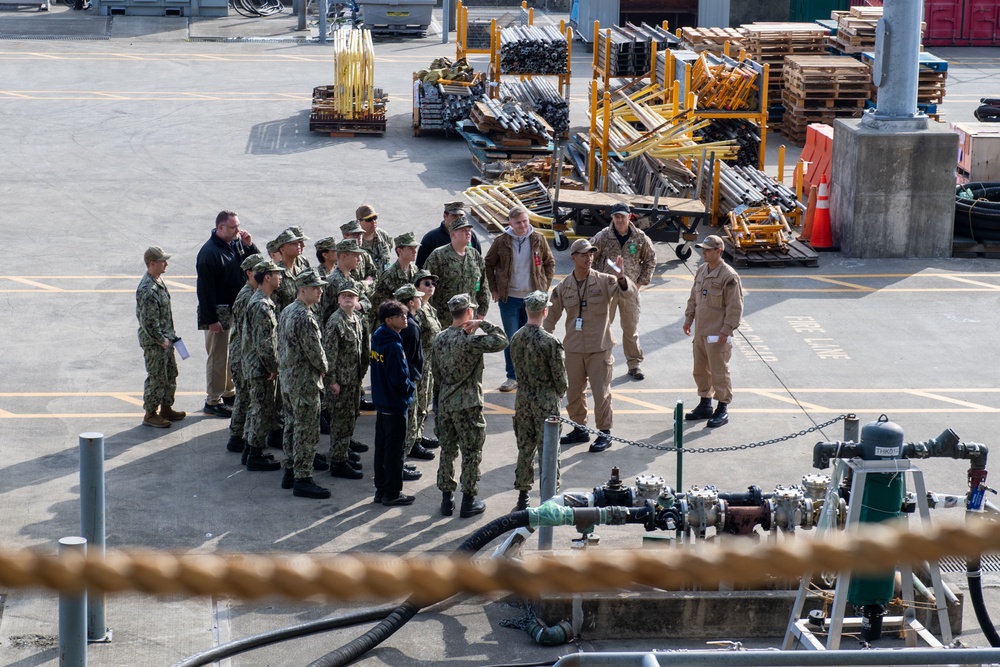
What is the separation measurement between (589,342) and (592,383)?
14.6 inches

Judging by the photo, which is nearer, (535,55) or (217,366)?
(217,366)

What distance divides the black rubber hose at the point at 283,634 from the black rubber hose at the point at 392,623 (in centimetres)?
20

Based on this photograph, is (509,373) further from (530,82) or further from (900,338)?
(530,82)

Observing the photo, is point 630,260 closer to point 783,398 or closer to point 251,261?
point 783,398

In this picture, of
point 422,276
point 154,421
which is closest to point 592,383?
point 422,276

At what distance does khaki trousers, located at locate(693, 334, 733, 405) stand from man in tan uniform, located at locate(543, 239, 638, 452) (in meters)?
1.01

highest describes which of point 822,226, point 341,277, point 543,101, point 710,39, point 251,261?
point 710,39

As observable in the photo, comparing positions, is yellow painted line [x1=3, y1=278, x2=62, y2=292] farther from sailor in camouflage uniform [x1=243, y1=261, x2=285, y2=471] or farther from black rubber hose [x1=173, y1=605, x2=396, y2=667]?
black rubber hose [x1=173, y1=605, x2=396, y2=667]

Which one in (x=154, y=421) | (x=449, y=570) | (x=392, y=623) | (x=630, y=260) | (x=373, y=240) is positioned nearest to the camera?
(x=449, y=570)

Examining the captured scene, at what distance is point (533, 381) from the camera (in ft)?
32.7

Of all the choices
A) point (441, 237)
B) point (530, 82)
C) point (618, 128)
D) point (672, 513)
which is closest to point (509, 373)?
point (441, 237)

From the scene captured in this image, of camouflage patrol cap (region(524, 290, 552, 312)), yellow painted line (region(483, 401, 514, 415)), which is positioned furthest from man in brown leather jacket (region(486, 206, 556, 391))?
camouflage patrol cap (region(524, 290, 552, 312))

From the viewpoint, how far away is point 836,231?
60.3 ft

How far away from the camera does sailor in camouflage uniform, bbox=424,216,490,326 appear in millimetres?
11969
